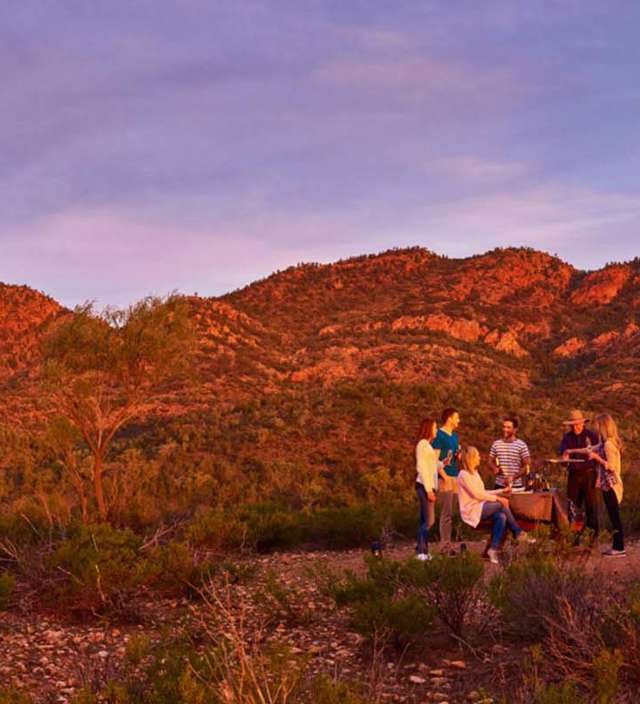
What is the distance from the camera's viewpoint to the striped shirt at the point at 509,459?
10.4 metres

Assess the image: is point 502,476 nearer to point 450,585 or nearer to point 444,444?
point 444,444

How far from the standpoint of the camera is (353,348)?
55219 millimetres

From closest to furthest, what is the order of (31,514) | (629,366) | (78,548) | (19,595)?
(19,595) → (78,548) → (31,514) → (629,366)

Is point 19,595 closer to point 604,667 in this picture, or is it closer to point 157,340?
point 604,667

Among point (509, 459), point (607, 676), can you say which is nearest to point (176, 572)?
point (509, 459)

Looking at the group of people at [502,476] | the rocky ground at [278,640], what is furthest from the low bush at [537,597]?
the group of people at [502,476]

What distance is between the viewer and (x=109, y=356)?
60.2ft

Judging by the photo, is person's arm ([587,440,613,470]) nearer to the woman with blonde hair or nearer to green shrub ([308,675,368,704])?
the woman with blonde hair

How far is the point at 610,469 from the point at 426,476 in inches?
87.9

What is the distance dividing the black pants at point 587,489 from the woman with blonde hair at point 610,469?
242 millimetres

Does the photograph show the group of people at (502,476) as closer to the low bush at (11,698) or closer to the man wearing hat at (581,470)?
the man wearing hat at (581,470)

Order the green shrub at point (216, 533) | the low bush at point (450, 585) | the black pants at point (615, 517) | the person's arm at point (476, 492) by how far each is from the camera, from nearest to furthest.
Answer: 1. the low bush at point (450, 585)
2. the person's arm at point (476, 492)
3. the black pants at point (615, 517)
4. the green shrub at point (216, 533)

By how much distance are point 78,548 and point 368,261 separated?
240 ft

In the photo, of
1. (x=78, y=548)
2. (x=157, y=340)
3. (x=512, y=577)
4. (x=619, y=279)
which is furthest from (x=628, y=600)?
(x=619, y=279)
